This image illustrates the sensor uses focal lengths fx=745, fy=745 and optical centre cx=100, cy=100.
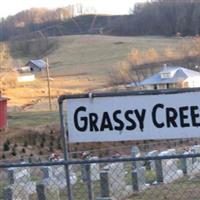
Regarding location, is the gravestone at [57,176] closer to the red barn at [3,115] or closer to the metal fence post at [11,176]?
the metal fence post at [11,176]

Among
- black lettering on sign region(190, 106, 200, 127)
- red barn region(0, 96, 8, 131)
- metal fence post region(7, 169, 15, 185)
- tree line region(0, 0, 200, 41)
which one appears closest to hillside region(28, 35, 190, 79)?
tree line region(0, 0, 200, 41)

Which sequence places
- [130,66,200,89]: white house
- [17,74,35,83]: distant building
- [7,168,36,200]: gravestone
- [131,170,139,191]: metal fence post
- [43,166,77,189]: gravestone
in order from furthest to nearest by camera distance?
[17,74,35,83]: distant building → [130,66,200,89]: white house → [43,166,77,189]: gravestone → [131,170,139,191]: metal fence post → [7,168,36,200]: gravestone

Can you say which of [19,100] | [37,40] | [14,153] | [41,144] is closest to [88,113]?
[14,153]

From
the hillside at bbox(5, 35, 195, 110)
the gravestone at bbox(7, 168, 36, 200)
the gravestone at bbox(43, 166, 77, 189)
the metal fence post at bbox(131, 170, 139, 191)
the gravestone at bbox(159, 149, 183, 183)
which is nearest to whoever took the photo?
the gravestone at bbox(7, 168, 36, 200)

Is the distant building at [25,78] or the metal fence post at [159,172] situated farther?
the distant building at [25,78]

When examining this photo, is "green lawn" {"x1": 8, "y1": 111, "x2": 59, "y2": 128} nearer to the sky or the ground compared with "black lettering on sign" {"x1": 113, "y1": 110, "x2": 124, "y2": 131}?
nearer to the ground

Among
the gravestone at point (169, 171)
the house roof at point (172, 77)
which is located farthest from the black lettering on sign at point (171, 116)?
the house roof at point (172, 77)

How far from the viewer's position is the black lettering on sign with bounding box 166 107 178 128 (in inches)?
264

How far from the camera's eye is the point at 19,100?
74250 mm

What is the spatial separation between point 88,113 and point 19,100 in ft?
223

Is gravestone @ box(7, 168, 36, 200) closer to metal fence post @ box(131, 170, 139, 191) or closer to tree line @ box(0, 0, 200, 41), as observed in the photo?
metal fence post @ box(131, 170, 139, 191)

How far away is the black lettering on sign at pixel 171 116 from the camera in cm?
670

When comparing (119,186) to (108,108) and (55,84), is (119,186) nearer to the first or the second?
(108,108)

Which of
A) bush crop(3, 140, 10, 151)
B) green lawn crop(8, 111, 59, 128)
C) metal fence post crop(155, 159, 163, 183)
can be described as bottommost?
bush crop(3, 140, 10, 151)
